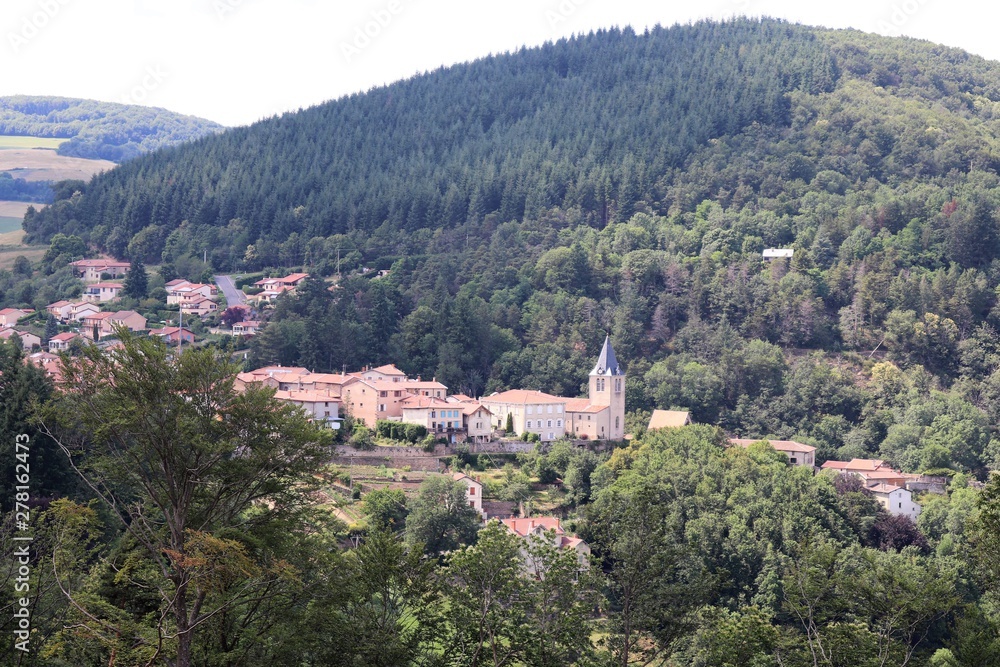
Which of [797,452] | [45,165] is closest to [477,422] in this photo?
[797,452]

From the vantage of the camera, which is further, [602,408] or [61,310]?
[61,310]

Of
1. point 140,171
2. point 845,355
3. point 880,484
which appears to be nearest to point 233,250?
point 140,171

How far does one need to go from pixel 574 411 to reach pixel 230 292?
1307 inches

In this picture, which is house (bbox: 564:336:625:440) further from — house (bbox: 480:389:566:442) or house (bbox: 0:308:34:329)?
house (bbox: 0:308:34:329)

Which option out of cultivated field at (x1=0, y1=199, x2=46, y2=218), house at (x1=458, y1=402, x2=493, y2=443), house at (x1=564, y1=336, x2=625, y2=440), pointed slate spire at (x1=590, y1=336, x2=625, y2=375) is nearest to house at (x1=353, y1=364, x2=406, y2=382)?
house at (x1=458, y1=402, x2=493, y2=443)

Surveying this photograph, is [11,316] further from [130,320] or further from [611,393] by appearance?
[611,393]

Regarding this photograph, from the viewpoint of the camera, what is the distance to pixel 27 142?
190750mm

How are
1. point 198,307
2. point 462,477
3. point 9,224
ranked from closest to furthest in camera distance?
1. point 462,477
2. point 198,307
3. point 9,224

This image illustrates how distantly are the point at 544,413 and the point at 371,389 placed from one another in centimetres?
901

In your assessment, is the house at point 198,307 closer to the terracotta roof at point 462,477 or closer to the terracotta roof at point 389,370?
the terracotta roof at point 389,370

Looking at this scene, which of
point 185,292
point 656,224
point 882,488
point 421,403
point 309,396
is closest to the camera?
point 882,488

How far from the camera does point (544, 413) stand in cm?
6675

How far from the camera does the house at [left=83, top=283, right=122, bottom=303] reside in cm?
8731

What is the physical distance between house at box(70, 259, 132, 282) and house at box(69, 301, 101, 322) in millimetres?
9056
